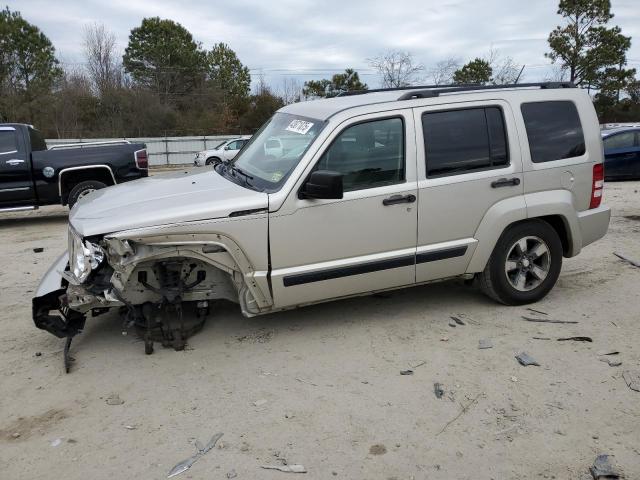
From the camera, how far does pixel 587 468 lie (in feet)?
9.25

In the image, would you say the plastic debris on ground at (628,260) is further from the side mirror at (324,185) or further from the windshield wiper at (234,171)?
the windshield wiper at (234,171)

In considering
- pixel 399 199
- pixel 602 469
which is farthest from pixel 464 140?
pixel 602 469

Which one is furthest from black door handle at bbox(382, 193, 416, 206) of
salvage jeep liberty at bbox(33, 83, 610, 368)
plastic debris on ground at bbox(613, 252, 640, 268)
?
plastic debris on ground at bbox(613, 252, 640, 268)

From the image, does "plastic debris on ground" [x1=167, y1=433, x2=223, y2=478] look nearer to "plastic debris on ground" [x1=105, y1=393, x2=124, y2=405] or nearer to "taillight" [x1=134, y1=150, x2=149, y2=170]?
"plastic debris on ground" [x1=105, y1=393, x2=124, y2=405]

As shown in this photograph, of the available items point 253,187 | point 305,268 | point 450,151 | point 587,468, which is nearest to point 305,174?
point 253,187

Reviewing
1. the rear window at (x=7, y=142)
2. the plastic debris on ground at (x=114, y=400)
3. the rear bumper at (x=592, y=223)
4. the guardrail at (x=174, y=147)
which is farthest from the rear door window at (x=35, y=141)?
the guardrail at (x=174, y=147)

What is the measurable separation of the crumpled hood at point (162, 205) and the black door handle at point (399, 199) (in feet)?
3.19

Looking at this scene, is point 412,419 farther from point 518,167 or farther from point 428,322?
point 518,167

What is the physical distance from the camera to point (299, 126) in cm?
464

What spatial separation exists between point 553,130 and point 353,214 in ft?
7.00

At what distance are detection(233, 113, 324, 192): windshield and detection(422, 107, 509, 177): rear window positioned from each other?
0.96m

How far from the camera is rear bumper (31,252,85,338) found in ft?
13.4

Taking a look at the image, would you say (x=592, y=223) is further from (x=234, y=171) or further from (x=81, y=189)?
(x=81, y=189)

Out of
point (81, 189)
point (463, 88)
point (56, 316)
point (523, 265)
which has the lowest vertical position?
point (56, 316)
